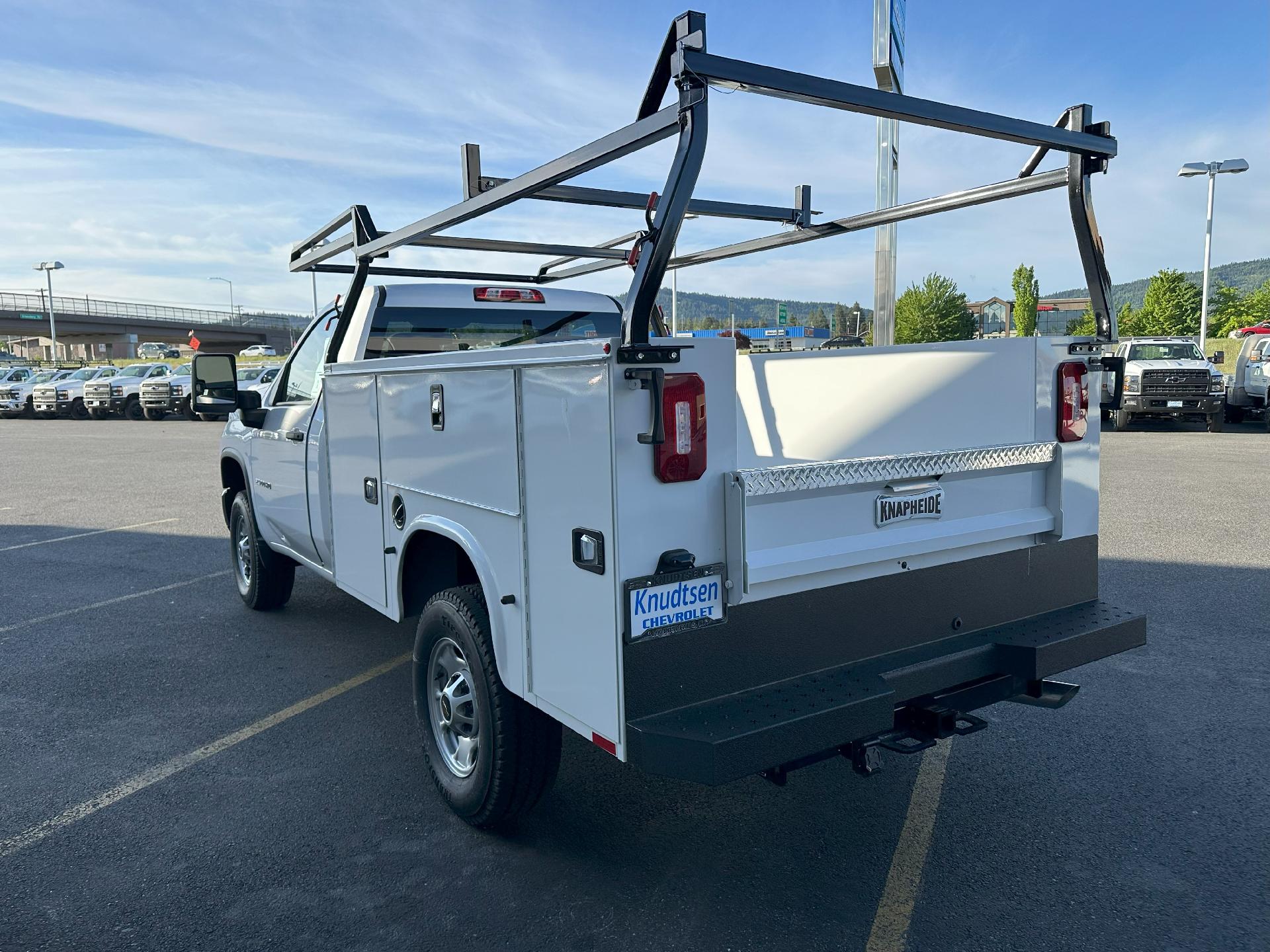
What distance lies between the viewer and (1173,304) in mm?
79125

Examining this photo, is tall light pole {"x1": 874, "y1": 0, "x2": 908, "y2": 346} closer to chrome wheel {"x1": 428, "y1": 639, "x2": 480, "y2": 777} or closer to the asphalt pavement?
the asphalt pavement

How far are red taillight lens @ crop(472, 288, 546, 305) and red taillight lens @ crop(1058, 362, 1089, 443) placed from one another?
283 cm

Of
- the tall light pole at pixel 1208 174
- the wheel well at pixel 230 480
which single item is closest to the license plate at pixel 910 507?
the wheel well at pixel 230 480

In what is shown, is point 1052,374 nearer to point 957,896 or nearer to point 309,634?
point 957,896

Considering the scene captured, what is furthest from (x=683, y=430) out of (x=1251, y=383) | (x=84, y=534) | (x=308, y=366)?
(x=1251, y=383)

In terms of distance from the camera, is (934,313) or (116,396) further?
(934,313)

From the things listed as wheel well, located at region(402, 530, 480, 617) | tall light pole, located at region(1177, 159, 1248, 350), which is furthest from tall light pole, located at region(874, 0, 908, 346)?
tall light pole, located at region(1177, 159, 1248, 350)

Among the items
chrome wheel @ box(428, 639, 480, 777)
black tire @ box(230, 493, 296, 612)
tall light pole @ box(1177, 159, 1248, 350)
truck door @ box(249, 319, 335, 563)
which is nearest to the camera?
chrome wheel @ box(428, 639, 480, 777)

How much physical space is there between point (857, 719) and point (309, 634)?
165 inches

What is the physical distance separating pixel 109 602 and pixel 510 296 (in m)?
4.02

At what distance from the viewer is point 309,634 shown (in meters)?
6.02

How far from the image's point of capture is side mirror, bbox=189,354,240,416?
5.54 metres

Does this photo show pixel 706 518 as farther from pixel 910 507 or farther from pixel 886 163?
pixel 886 163

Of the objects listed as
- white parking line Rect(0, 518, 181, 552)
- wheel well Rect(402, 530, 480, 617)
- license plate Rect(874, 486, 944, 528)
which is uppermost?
license plate Rect(874, 486, 944, 528)
